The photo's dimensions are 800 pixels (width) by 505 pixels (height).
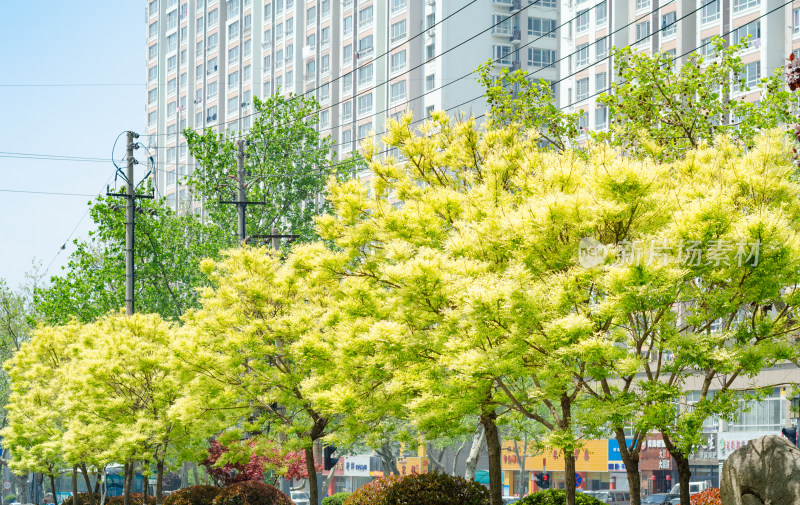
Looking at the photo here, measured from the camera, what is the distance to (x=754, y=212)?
54.2 ft

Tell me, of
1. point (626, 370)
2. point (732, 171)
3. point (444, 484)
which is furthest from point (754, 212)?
point (444, 484)

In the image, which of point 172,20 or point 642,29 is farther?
point 172,20

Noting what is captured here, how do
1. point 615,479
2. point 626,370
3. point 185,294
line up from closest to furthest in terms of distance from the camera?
1. point 626,370
2. point 185,294
3. point 615,479

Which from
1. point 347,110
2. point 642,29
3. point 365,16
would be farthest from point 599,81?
point 347,110

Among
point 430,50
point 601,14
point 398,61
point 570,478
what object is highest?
point 398,61

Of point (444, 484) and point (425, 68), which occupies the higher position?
point (425, 68)

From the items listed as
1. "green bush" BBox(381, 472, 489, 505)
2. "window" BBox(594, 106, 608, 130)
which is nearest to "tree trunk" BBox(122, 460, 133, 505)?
"green bush" BBox(381, 472, 489, 505)

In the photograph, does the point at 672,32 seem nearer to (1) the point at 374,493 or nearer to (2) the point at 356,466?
(2) the point at 356,466

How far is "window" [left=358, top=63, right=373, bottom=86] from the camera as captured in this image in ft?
273

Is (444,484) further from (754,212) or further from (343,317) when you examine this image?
(754,212)

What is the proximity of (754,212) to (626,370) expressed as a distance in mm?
3429

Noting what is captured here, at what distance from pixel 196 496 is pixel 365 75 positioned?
5793 cm

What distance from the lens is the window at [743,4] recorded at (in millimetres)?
59062

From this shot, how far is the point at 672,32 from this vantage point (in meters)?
65.4
